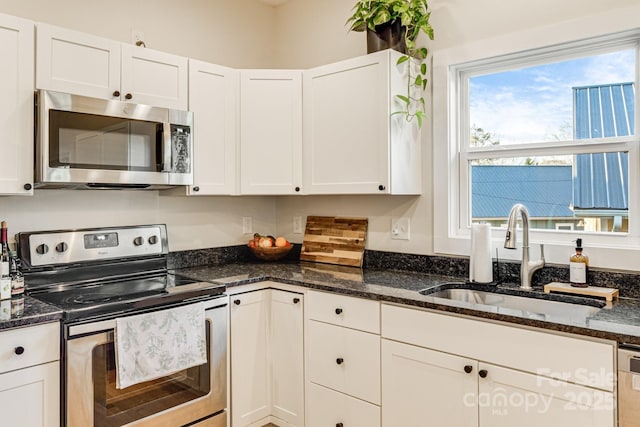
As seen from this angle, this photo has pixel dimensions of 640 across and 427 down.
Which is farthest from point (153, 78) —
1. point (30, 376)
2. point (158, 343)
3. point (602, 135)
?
point (602, 135)

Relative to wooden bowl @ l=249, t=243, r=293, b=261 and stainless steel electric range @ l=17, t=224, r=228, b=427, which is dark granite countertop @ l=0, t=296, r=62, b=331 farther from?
wooden bowl @ l=249, t=243, r=293, b=261

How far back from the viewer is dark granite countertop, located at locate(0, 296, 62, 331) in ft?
5.36

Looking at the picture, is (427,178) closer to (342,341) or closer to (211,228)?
(342,341)

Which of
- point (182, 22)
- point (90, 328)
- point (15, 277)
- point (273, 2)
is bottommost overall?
point (90, 328)

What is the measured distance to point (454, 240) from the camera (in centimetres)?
247

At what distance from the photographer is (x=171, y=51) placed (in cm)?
279

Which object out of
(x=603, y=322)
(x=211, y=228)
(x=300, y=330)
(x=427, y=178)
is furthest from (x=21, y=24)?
(x=603, y=322)

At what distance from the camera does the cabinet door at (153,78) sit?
7.52 feet

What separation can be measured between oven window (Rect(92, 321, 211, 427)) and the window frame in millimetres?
1428

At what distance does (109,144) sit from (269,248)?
118cm

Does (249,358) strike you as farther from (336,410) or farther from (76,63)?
(76,63)

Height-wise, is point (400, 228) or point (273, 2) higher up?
point (273, 2)

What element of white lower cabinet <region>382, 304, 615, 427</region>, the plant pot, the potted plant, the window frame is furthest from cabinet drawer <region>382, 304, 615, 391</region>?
the plant pot

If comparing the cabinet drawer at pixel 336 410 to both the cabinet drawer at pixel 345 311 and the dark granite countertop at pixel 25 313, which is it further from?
the dark granite countertop at pixel 25 313
